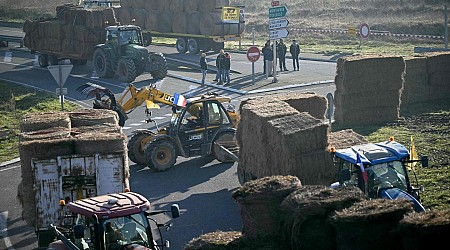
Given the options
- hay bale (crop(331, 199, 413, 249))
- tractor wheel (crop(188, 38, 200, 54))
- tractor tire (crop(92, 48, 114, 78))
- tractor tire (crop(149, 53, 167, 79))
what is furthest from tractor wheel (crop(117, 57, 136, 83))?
hay bale (crop(331, 199, 413, 249))

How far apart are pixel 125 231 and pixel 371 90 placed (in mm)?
17514

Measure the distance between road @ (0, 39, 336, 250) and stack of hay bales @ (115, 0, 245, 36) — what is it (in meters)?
6.76

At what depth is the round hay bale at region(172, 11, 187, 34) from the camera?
50.9 m

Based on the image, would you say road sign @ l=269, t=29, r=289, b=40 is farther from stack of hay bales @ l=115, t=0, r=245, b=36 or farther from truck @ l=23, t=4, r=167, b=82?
stack of hay bales @ l=115, t=0, r=245, b=36

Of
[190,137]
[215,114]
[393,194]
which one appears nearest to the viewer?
[393,194]

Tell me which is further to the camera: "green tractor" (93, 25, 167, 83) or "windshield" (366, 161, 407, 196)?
"green tractor" (93, 25, 167, 83)

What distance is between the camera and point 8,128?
102 feet

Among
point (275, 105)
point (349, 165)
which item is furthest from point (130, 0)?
point (349, 165)

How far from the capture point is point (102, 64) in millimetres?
40406

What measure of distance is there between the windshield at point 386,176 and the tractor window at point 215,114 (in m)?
9.22

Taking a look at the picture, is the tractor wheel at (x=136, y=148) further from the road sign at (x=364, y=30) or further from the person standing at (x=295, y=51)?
the road sign at (x=364, y=30)

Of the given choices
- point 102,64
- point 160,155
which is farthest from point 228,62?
point 160,155

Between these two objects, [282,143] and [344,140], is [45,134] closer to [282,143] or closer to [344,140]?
[282,143]

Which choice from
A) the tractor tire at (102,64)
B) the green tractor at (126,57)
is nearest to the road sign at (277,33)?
the green tractor at (126,57)
